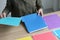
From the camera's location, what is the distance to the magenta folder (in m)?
1.01

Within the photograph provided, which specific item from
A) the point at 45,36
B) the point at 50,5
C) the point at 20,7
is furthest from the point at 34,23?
the point at 50,5

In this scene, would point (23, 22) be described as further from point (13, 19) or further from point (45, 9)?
point (45, 9)

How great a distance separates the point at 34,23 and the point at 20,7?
0.30 meters

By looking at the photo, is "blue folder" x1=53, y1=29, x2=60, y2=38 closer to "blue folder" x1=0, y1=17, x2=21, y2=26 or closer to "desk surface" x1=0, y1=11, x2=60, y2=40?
"desk surface" x1=0, y1=11, x2=60, y2=40

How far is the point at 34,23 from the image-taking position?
3.27 feet

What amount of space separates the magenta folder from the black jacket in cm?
22

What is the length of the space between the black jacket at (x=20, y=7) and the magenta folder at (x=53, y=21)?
22 cm

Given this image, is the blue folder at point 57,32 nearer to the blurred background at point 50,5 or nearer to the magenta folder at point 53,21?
the magenta folder at point 53,21

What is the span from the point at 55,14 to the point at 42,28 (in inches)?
9.9

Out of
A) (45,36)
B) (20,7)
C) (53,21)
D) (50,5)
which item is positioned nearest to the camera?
(45,36)

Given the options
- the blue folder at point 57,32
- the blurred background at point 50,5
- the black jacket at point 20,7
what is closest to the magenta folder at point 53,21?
the blue folder at point 57,32

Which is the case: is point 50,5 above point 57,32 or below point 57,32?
below

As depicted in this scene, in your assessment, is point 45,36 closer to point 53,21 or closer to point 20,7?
point 53,21

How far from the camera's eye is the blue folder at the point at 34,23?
3.15ft
